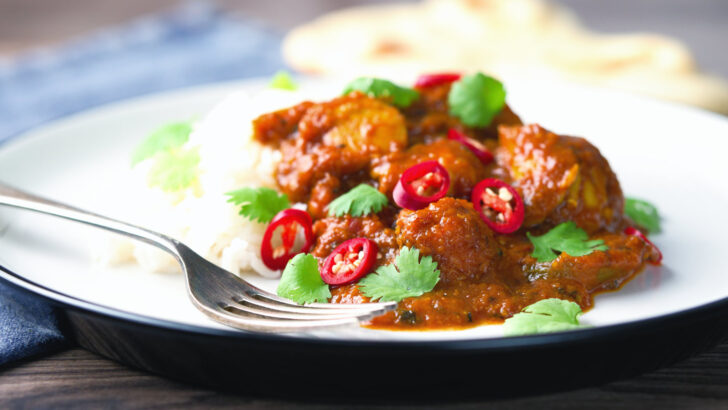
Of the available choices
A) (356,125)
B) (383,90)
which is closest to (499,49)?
(383,90)

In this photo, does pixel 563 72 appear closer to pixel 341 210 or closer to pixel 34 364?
pixel 341 210

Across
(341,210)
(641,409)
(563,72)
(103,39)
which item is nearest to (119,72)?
(103,39)

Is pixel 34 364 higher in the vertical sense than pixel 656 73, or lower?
lower

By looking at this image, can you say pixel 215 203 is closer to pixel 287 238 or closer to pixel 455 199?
pixel 287 238

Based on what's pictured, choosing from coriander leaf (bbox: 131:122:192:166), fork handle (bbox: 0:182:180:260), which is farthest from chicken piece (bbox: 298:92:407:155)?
fork handle (bbox: 0:182:180:260)

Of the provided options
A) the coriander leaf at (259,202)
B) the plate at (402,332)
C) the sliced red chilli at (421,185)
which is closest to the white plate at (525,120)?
the plate at (402,332)

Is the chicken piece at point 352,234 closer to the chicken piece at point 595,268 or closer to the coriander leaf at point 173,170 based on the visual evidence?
the chicken piece at point 595,268

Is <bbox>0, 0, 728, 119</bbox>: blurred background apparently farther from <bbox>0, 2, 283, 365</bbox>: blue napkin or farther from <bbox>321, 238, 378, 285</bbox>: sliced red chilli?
<bbox>321, 238, 378, 285</bbox>: sliced red chilli
